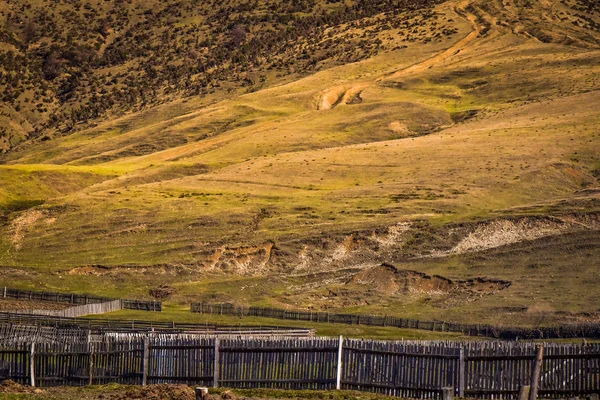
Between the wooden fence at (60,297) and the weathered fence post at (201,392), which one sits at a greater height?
the weathered fence post at (201,392)

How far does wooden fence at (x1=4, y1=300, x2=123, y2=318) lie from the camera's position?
7031cm

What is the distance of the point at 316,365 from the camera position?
36.1 metres

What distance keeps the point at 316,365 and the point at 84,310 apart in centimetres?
4121

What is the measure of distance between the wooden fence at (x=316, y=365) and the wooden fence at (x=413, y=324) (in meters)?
30.9

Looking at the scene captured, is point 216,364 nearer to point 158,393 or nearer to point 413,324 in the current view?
point 158,393

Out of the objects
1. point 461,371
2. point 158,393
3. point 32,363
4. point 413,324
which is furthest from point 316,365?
point 413,324

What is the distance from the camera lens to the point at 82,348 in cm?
3800

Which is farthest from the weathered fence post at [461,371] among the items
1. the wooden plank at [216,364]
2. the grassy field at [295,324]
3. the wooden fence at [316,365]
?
the grassy field at [295,324]

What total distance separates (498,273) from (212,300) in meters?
21.6

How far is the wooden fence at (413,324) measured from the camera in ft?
219

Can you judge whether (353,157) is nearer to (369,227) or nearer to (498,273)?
(369,227)

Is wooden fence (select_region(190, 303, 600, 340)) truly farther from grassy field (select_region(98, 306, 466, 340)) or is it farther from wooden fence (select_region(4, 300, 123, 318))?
wooden fence (select_region(4, 300, 123, 318))

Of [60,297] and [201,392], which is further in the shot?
[60,297]

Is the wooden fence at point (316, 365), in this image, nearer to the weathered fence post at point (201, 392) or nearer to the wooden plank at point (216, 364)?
the wooden plank at point (216, 364)
